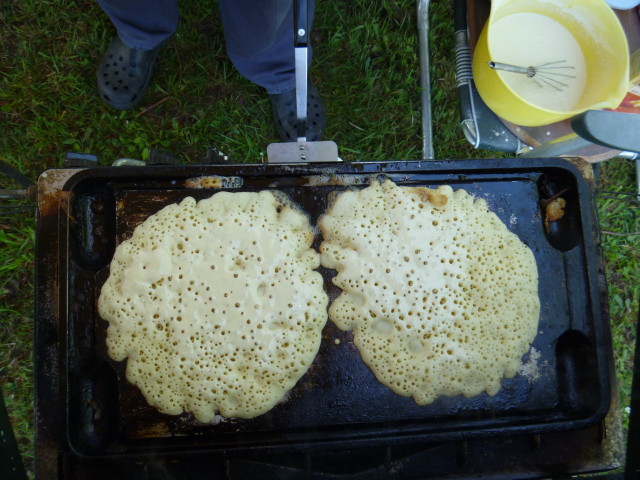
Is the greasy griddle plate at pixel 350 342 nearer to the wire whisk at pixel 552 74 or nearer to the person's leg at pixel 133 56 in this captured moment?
the wire whisk at pixel 552 74

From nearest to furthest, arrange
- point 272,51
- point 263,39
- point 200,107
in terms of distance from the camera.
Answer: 1. point 263,39
2. point 272,51
3. point 200,107

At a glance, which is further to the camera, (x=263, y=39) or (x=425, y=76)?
(x=425, y=76)

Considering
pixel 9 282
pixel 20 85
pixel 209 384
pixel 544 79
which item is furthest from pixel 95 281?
Result: pixel 544 79

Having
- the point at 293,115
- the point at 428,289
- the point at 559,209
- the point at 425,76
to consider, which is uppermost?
the point at 425,76

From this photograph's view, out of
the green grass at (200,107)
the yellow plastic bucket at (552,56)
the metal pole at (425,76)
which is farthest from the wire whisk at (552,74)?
the green grass at (200,107)

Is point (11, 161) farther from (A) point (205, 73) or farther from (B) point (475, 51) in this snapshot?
(B) point (475, 51)

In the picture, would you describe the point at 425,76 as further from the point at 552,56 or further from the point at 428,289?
the point at 428,289

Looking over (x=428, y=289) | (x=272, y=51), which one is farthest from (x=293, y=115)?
(x=428, y=289)

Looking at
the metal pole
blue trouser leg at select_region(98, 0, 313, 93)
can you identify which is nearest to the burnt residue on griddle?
the metal pole
